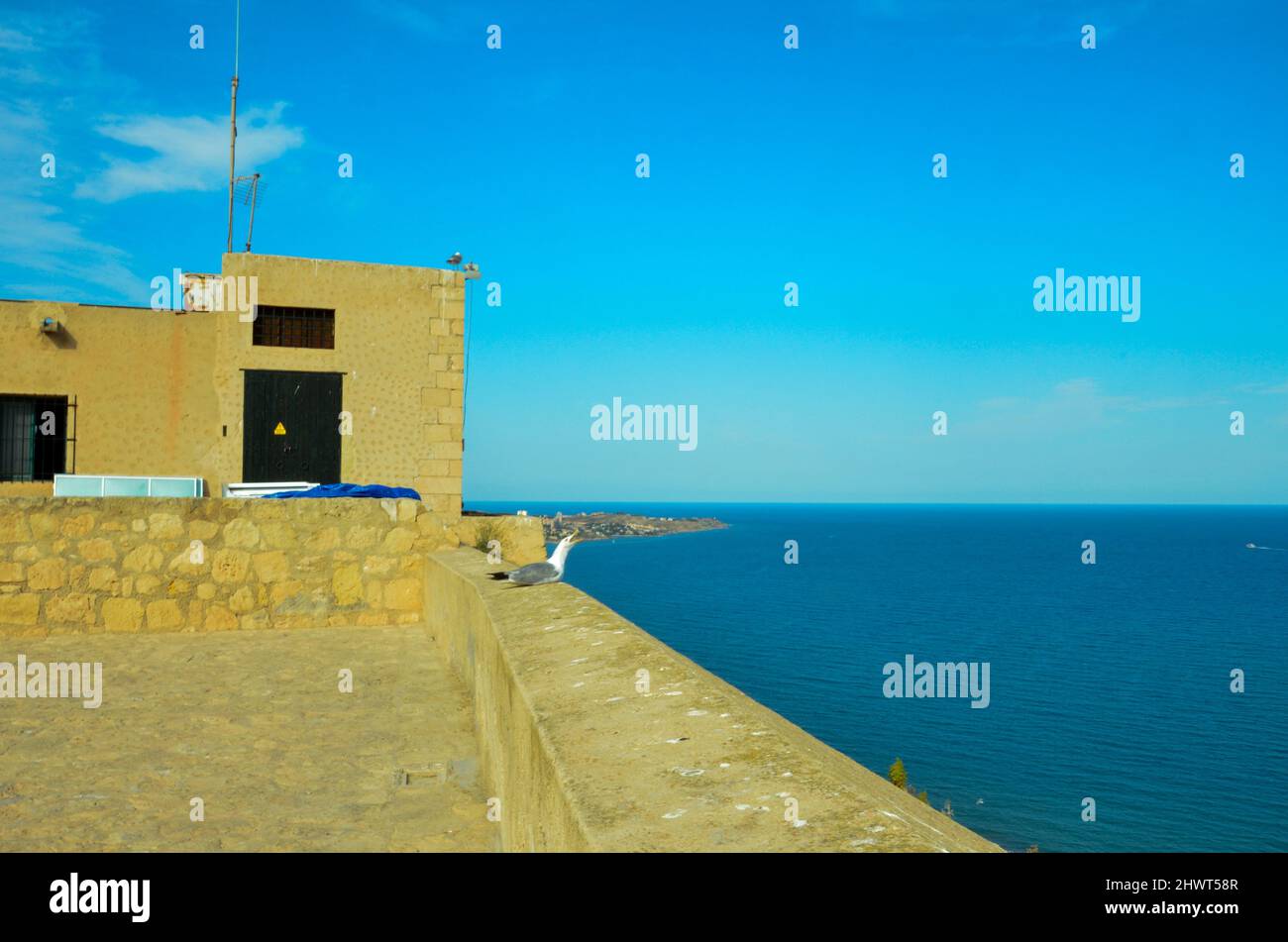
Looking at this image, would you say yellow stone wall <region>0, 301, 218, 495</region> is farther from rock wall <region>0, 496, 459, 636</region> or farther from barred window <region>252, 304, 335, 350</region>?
rock wall <region>0, 496, 459, 636</region>

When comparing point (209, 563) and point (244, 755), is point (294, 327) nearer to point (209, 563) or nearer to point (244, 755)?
point (209, 563)

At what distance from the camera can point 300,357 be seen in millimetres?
14758

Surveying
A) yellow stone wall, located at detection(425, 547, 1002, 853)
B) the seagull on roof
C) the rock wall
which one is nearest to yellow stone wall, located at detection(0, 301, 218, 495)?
the rock wall

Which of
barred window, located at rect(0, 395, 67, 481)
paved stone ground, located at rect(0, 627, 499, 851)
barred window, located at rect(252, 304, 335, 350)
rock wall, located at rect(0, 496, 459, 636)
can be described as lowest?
paved stone ground, located at rect(0, 627, 499, 851)

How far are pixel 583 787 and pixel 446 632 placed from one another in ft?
17.7

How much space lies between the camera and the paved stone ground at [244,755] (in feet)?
13.9

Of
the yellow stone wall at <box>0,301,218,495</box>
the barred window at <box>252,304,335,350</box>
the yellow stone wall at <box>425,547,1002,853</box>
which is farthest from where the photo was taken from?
the barred window at <box>252,304,335,350</box>

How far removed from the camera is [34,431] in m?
14.3

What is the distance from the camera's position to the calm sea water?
3406cm

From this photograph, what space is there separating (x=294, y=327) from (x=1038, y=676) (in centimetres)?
5381

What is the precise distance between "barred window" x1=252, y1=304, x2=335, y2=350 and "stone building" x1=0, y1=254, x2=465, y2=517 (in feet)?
0.05
